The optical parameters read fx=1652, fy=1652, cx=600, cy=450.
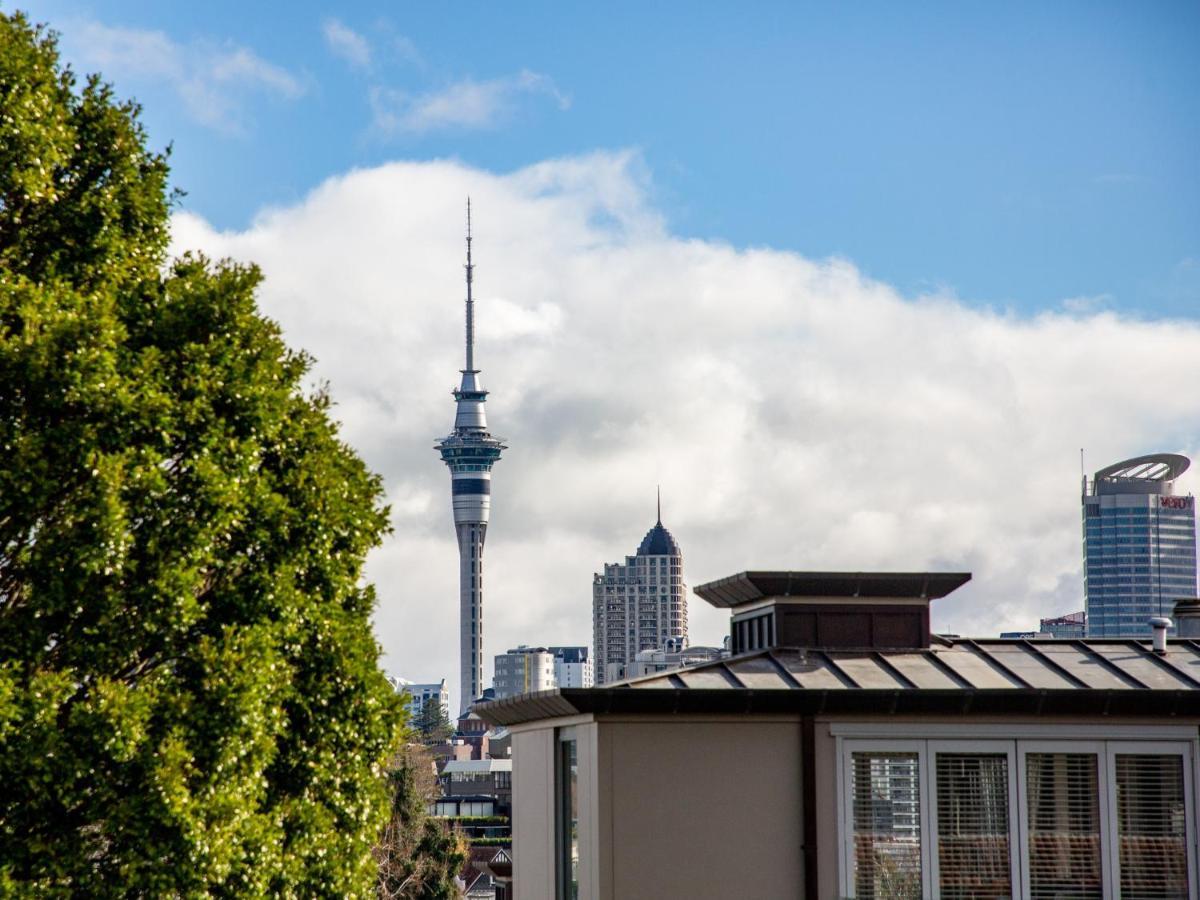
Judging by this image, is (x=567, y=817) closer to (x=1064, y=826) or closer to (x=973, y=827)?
(x=973, y=827)

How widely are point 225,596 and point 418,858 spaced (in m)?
40.5

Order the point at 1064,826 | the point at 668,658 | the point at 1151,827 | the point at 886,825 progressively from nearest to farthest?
the point at 886,825 < the point at 1064,826 < the point at 1151,827 < the point at 668,658

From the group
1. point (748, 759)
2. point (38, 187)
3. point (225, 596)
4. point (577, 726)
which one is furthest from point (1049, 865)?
point (38, 187)

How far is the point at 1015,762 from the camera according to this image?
50.4ft

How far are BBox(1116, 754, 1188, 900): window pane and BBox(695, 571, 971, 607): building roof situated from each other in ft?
8.30

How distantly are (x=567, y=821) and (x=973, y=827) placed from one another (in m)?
3.95

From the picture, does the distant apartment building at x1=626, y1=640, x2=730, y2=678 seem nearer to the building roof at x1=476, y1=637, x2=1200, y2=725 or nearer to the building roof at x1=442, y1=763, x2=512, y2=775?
the building roof at x1=442, y1=763, x2=512, y2=775

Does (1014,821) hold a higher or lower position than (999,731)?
lower

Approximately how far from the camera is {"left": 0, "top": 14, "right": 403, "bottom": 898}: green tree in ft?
45.7

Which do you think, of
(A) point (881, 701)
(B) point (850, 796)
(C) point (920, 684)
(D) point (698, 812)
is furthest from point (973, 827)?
(D) point (698, 812)

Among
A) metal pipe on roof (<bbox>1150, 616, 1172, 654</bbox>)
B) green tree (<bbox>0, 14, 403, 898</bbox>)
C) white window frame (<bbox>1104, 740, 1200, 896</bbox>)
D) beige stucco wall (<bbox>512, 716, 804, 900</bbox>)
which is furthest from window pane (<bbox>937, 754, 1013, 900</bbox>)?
green tree (<bbox>0, 14, 403, 898</bbox>)

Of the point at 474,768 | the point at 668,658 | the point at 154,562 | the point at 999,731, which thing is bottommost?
the point at 474,768

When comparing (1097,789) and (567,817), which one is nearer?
(1097,789)

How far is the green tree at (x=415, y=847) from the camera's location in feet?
172
